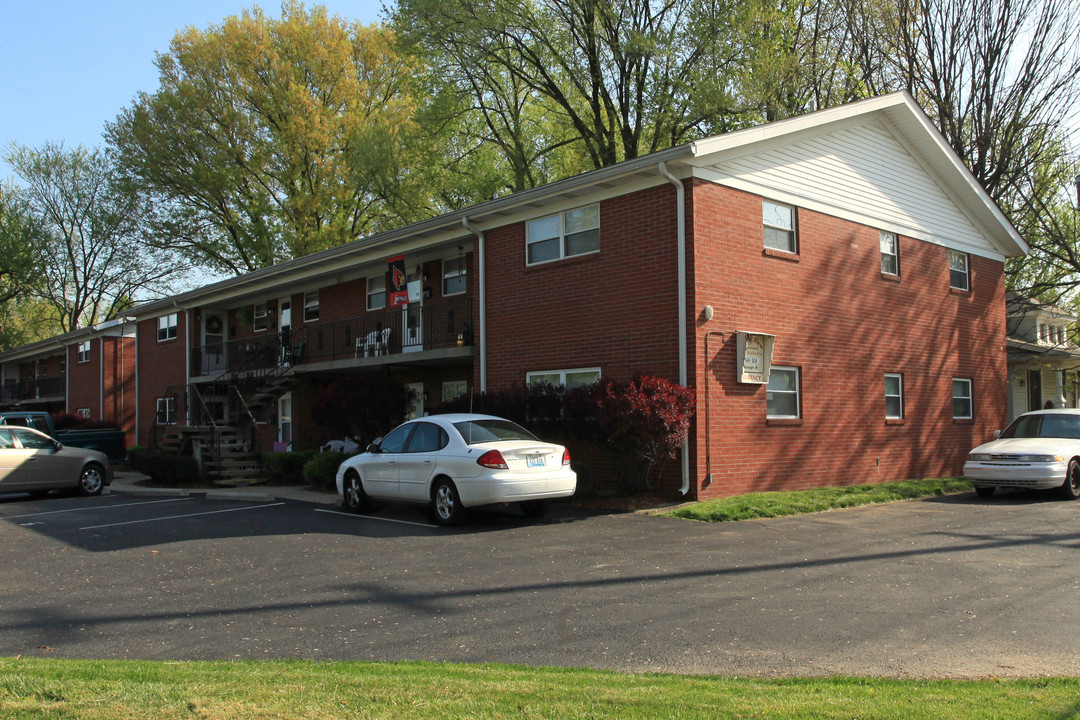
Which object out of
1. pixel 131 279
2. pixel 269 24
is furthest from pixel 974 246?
pixel 131 279

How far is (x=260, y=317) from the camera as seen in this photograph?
1127 inches

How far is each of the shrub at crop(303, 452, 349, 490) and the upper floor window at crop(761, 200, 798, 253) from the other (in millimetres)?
9898

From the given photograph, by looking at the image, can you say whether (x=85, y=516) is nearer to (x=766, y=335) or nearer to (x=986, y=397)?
(x=766, y=335)

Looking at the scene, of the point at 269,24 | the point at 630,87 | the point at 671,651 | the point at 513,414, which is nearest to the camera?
the point at 671,651

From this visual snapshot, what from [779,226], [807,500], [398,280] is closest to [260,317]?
[398,280]

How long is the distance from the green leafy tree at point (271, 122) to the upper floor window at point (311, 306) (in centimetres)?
1044

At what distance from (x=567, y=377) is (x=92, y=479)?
428 inches

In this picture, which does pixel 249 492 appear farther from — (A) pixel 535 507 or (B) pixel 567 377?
(A) pixel 535 507

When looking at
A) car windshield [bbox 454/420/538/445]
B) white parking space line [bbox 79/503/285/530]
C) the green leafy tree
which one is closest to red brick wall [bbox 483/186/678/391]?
car windshield [bbox 454/420/538/445]

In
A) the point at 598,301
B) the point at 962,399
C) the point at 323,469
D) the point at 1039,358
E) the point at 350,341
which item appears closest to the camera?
the point at 598,301

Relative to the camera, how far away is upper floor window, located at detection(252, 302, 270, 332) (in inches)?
1113

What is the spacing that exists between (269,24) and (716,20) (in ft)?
66.2

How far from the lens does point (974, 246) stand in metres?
21.8

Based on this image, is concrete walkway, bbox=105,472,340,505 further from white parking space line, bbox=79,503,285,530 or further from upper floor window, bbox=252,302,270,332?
upper floor window, bbox=252,302,270,332
